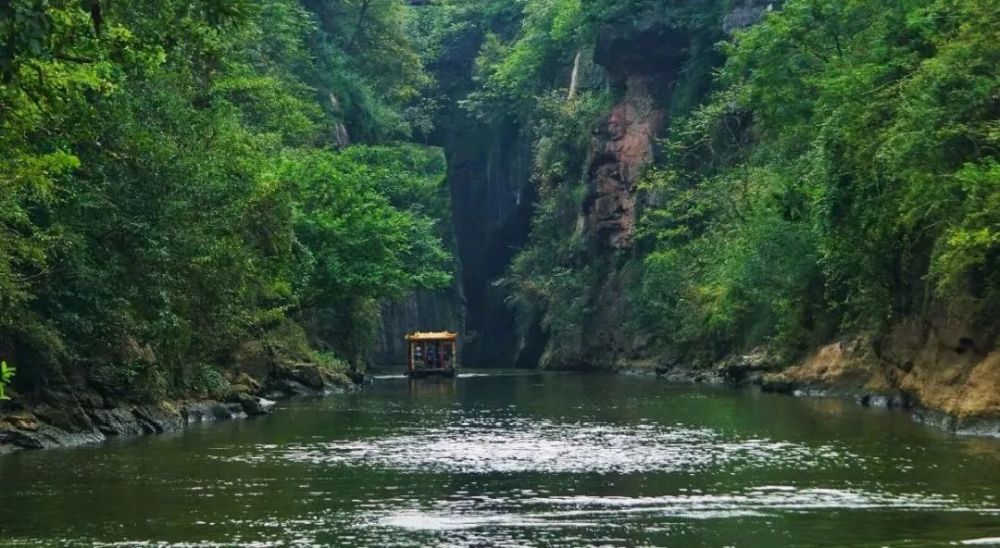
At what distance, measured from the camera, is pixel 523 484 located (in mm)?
22219

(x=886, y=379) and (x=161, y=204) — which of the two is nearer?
(x=161, y=204)

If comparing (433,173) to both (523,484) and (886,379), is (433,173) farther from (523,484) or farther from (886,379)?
(523,484)

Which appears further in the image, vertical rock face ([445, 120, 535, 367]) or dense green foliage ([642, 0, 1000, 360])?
vertical rock face ([445, 120, 535, 367])

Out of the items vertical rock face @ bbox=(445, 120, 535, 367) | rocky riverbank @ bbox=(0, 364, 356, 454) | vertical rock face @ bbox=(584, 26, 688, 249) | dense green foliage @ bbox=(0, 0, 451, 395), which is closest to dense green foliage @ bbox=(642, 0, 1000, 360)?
vertical rock face @ bbox=(584, 26, 688, 249)

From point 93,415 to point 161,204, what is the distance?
5.65 m

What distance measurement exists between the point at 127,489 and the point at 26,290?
9.20 meters

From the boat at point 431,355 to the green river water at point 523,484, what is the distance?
31436 mm

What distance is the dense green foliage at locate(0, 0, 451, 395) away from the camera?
18.5m

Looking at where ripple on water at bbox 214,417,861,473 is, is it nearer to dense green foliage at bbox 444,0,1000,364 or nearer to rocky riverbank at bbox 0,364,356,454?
rocky riverbank at bbox 0,364,356,454

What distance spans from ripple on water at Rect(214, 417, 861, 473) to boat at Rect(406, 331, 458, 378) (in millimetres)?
35294

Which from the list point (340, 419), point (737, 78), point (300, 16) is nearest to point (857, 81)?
point (340, 419)

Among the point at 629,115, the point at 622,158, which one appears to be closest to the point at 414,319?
the point at 622,158

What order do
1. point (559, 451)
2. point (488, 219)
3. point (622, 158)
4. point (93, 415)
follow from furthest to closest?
point (488, 219), point (622, 158), point (93, 415), point (559, 451)

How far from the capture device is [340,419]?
3669 cm
